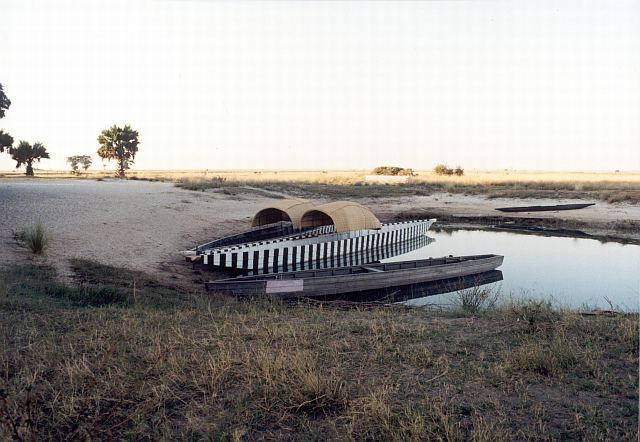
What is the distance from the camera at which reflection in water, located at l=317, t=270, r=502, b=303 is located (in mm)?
12000

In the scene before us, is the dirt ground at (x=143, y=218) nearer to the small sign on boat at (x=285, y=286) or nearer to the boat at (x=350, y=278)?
the boat at (x=350, y=278)

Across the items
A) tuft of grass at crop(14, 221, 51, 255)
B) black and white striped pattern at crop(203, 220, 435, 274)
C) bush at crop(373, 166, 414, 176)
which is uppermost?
bush at crop(373, 166, 414, 176)

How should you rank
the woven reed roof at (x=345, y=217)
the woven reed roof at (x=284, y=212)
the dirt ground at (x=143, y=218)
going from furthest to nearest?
the woven reed roof at (x=284, y=212) < the woven reed roof at (x=345, y=217) < the dirt ground at (x=143, y=218)

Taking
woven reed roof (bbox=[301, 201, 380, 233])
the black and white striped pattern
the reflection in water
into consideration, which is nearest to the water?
the reflection in water

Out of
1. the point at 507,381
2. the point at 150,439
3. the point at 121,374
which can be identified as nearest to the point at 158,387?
the point at 121,374

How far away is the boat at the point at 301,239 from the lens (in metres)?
14.8

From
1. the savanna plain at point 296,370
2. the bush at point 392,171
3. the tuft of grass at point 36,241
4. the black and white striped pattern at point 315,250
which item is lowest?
the black and white striped pattern at point 315,250

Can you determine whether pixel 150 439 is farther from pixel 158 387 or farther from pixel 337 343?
pixel 337 343

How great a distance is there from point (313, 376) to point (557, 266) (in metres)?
14.5

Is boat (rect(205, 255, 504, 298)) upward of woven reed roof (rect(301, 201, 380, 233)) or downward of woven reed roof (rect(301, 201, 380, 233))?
downward

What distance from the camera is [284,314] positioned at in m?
7.94

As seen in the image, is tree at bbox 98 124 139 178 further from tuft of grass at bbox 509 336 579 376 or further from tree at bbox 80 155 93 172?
Answer: tuft of grass at bbox 509 336 579 376

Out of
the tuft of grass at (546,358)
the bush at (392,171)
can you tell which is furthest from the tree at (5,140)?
the bush at (392,171)

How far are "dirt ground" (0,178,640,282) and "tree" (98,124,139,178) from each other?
105 feet
